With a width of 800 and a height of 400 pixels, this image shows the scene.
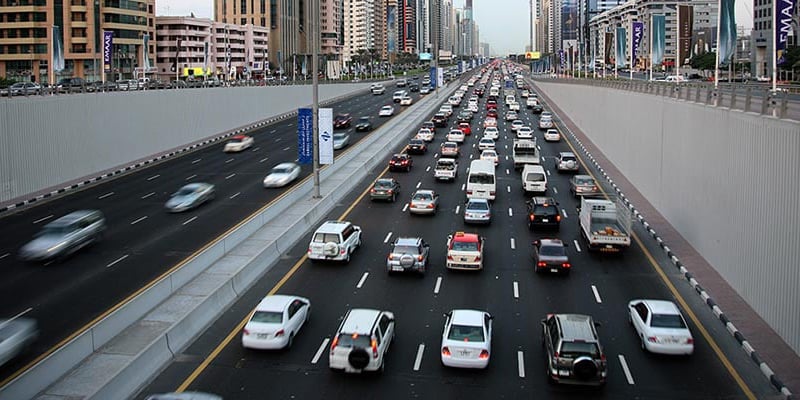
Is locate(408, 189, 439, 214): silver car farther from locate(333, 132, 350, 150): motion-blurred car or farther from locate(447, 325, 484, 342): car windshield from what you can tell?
locate(333, 132, 350, 150): motion-blurred car

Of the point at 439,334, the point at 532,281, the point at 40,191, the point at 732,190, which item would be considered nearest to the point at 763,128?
the point at 732,190

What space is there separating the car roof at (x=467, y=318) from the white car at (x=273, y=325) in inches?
173

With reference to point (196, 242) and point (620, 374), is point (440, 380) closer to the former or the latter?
point (620, 374)

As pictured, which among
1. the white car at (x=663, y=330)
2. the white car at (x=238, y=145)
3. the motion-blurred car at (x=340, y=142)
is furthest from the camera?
the white car at (x=238, y=145)

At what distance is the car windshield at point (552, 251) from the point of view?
2650 cm

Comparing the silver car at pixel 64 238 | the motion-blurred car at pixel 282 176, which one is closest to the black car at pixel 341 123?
the motion-blurred car at pixel 282 176

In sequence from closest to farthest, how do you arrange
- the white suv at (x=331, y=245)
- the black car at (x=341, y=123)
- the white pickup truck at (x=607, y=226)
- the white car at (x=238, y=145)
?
1. the white suv at (x=331, y=245)
2. the white pickup truck at (x=607, y=226)
3. the white car at (x=238, y=145)
4. the black car at (x=341, y=123)

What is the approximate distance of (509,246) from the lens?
31.0m

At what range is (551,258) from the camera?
26.3 m

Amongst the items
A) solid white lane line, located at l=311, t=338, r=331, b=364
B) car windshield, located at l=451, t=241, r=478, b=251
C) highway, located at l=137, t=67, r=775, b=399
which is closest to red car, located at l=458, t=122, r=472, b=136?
highway, located at l=137, t=67, r=775, b=399

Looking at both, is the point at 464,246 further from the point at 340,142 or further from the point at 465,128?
the point at 465,128

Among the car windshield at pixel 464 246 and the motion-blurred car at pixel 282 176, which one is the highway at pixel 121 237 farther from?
the car windshield at pixel 464 246

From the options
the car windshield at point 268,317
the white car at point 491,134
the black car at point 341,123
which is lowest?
the car windshield at point 268,317

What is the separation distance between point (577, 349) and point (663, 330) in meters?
3.27
